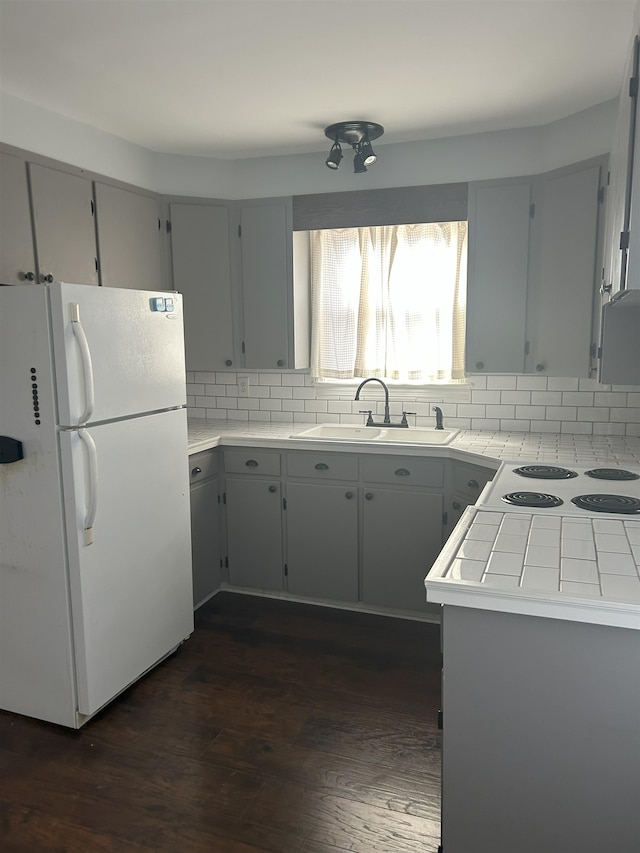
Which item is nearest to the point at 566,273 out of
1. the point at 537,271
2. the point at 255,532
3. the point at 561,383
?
the point at 537,271

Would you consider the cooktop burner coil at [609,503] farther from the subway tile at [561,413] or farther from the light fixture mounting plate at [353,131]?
the light fixture mounting plate at [353,131]

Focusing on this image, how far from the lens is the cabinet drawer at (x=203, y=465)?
3321 millimetres

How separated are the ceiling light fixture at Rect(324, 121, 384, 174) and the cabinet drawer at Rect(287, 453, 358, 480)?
147 centimetres

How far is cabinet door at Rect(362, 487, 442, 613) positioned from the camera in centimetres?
321

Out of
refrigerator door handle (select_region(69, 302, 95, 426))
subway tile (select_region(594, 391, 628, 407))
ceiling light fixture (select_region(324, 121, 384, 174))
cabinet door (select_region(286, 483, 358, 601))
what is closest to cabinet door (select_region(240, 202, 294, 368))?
ceiling light fixture (select_region(324, 121, 384, 174))

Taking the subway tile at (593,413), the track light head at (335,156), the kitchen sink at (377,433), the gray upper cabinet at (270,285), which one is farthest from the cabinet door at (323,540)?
the track light head at (335,156)

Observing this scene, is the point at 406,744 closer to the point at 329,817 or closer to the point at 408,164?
the point at 329,817

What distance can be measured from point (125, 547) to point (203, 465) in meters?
0.93

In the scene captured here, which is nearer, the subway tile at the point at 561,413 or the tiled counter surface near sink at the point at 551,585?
the tiled counter surface near sink at the point at 551,585

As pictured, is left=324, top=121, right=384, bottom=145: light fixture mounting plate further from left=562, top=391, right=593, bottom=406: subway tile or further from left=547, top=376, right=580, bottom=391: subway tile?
left=562, top=391, right=593, bottom=406: subway tile

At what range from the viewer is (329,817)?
1949 mm

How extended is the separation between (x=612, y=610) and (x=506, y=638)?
0.24 metres

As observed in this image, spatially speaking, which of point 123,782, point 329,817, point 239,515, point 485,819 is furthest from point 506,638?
point 239,515

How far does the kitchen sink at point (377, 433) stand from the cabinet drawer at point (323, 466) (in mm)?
106
